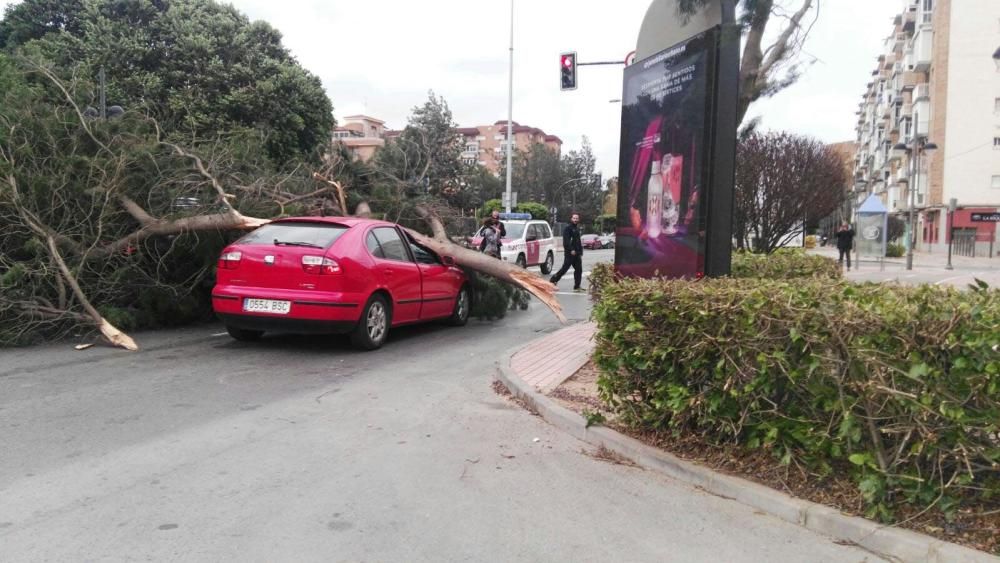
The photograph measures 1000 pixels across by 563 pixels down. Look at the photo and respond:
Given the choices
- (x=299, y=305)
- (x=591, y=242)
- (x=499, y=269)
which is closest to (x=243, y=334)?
(x=299, y=305)

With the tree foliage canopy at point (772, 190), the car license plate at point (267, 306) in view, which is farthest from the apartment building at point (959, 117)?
the car license plate at point (267, 306)

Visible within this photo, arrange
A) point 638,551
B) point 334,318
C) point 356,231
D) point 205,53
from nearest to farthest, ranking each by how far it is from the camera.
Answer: point 638,551 → point 334,318 → point 356,231 → point 205,53

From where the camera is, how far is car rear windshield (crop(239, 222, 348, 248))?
25.5 feet

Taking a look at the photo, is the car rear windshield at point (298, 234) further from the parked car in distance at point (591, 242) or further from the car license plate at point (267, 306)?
the parked car in distance at point (591, 242)

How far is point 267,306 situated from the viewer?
7543 millimetres

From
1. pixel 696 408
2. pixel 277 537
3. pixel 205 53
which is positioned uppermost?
pixel 205 53

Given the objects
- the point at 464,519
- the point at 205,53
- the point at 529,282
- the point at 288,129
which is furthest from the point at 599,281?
the point at 205,53

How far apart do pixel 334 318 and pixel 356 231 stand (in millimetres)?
1100

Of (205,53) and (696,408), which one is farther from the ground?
(205,53)

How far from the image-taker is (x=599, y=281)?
371 inches

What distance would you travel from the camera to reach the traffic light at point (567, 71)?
2103 centimetres

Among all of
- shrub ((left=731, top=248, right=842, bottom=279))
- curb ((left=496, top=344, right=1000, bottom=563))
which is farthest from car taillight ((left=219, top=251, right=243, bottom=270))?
shrub ((left=731, top=248, right=842, bottom=279))

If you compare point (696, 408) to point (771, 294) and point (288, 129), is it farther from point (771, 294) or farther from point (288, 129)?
point (288, 129)

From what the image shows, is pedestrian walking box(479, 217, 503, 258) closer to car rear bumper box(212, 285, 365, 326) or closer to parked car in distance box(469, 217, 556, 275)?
parked car in distance box(469, 217, 556, 275)
